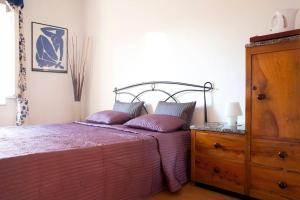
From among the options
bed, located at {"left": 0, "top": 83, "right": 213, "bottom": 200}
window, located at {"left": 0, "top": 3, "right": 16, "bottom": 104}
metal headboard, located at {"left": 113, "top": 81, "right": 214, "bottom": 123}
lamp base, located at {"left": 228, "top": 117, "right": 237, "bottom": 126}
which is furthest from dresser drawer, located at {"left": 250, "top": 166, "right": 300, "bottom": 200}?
window, located at {"left": 0, "top": 3, "right": 16, "bottom": 104}

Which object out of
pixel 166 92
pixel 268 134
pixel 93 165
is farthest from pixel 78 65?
pixel 268 134

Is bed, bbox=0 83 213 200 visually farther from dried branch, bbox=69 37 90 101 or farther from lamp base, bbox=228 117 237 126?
dried branch, bbox=69 37 90 101

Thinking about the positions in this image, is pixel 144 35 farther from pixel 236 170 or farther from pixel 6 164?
pixel 6 164

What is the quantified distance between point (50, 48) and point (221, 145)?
3.03 metres

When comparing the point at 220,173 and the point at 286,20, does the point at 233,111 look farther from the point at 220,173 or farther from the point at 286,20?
the point at 286,20

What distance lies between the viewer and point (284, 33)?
71.1 inches

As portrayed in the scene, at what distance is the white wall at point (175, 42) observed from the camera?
2.47 m

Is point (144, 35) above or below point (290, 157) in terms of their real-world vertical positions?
above

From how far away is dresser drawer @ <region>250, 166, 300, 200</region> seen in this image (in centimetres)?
176

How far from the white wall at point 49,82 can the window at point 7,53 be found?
186 mm

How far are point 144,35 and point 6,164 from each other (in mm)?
2469

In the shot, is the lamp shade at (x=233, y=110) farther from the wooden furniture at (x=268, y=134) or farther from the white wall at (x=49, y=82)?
the white wall at (x=49, y=82)

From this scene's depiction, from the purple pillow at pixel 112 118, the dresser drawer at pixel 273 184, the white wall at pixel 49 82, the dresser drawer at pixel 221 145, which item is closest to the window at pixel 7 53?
the white wall at pixel 49 82

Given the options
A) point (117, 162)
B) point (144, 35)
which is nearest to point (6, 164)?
point (117, 162)
